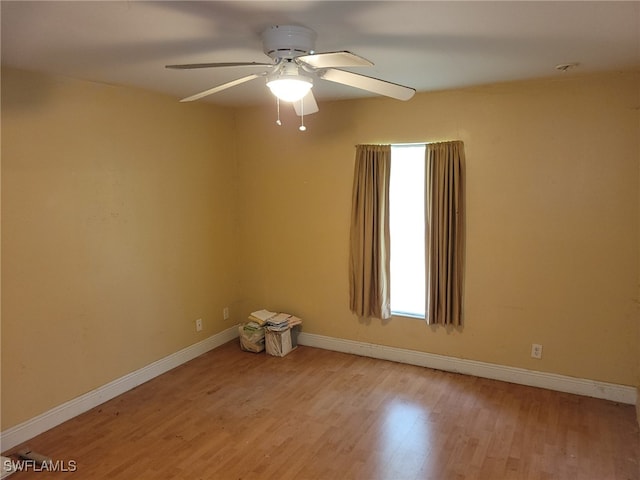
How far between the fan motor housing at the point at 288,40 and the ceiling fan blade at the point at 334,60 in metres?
0.06

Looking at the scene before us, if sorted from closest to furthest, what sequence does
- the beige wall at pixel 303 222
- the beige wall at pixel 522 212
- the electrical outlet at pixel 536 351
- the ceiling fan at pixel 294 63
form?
1. the ceiling fan at pixel 294 63
2. the beige wall at pixel 303 222
3. the beige wall at pixel 522 212
4. the electrical outlet at pixel 536 351

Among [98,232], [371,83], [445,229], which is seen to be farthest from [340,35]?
[98,232]

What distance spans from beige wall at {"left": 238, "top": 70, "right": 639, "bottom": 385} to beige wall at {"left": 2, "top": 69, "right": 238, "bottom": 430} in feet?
3.38

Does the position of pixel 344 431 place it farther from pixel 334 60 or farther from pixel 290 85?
pixel 334 60

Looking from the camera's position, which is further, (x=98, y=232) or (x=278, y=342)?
(x=278, y=342)

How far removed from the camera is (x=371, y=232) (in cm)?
410

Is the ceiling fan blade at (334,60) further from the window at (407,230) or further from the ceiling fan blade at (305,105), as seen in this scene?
the window at (407,230)

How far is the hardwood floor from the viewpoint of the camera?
267cm

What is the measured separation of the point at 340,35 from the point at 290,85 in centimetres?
37

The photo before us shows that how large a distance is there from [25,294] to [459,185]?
328 centimetres

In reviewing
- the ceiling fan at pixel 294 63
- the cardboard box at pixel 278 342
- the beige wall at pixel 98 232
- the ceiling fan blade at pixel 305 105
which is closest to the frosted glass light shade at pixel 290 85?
the ceiling fan at pixel 294 63

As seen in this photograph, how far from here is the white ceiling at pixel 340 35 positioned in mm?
1896

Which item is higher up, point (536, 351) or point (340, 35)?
point (340, 35)

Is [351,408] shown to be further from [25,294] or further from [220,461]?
[25,294]
